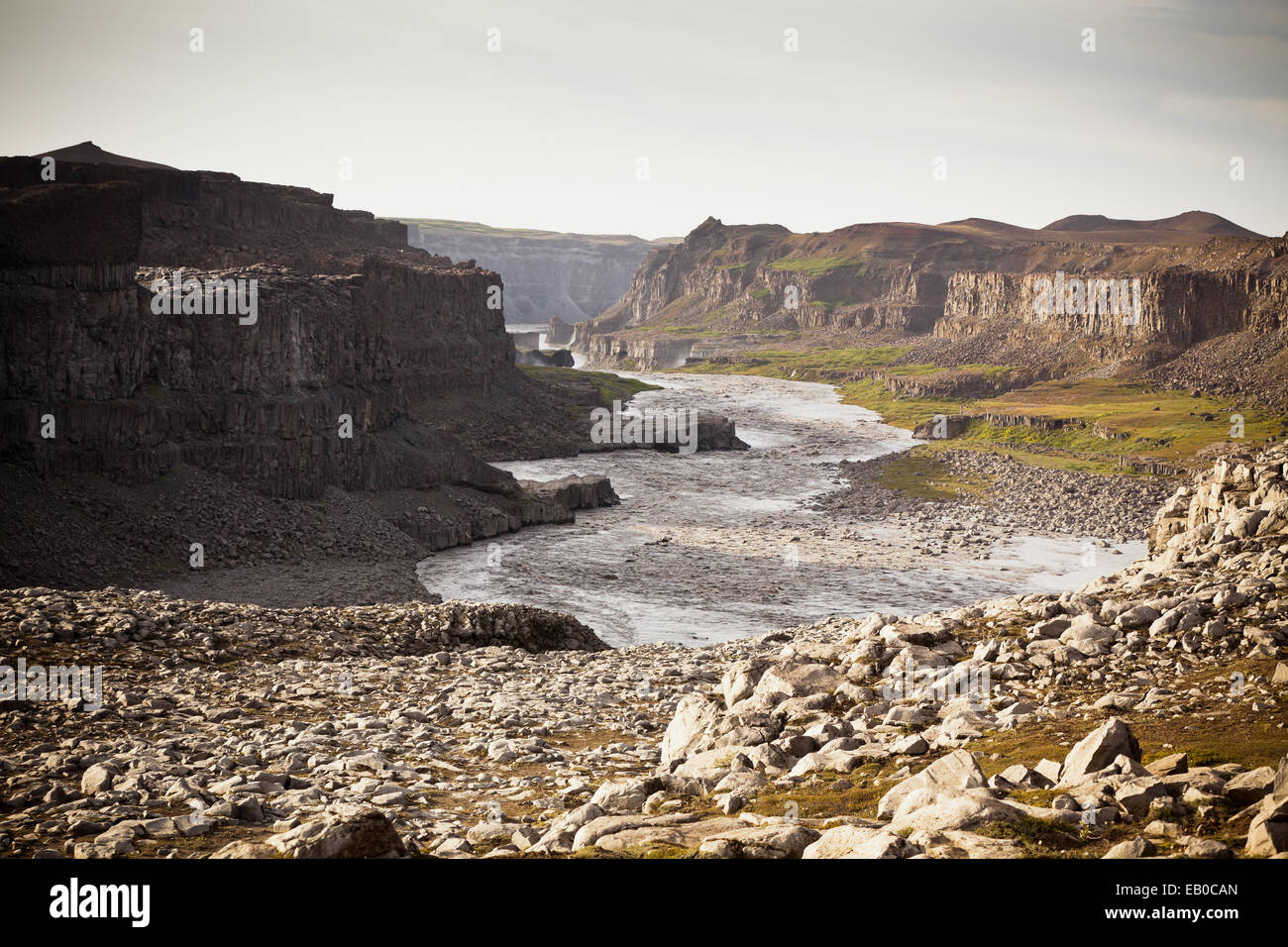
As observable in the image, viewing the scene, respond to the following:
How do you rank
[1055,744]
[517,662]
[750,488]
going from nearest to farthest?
[1055,744], [517,662], [750,488]

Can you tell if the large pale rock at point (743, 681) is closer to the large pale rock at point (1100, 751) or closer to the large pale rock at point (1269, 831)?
the large pale rock at point (1100, 751)

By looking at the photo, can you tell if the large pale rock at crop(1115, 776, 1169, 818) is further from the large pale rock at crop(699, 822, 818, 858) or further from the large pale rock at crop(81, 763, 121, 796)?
the large pale rock at crop(81, 763, 121, 796)

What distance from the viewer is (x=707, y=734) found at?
1711cm

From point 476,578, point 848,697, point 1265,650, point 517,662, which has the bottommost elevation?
point 476,578

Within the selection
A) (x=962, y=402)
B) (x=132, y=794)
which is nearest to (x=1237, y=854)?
(x=132, y=794)

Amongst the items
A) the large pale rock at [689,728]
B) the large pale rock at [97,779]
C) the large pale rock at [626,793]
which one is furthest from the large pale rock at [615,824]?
the large pale rock at [97,779]

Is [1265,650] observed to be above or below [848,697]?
above

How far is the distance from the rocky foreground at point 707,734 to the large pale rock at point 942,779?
41 millimetres

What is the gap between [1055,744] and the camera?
1412 cm

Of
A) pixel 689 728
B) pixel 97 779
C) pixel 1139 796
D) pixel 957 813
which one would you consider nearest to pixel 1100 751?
pixel 1139 796

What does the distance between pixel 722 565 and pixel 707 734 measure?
4481 centimetres

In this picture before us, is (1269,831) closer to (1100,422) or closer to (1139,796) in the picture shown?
(1139,796)

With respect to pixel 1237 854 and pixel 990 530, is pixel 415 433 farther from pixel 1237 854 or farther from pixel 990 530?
pixel 1237 854
